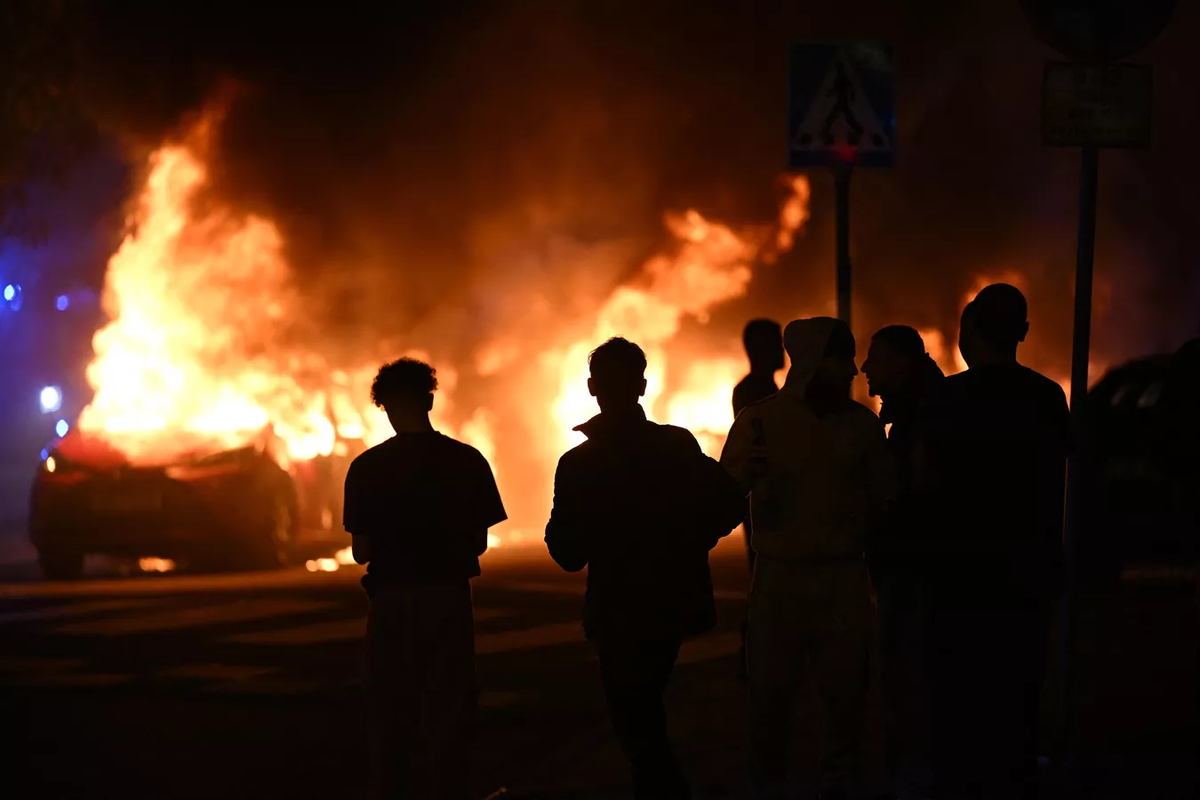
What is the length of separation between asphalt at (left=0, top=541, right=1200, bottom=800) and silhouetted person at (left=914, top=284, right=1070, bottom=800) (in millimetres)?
1312

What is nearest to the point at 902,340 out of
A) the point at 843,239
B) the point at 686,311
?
the point at 843,239

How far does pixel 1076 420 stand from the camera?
342 inches

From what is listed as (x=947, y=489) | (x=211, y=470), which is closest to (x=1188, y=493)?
(x=947, y=489)

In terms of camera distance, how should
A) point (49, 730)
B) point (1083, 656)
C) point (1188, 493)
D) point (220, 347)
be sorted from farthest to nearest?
point (220, 347) → point (1083, 656) → point (49, 730) → point (1188, 493)

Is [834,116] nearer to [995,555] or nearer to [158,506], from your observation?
[995,555]

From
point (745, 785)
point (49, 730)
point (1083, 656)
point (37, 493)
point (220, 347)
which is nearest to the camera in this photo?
point (745, 785)

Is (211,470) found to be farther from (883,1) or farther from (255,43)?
(883,1)

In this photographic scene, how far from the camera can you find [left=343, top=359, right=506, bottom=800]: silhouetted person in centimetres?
770

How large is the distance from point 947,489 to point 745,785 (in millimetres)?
2040

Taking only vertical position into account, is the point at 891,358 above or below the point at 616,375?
above

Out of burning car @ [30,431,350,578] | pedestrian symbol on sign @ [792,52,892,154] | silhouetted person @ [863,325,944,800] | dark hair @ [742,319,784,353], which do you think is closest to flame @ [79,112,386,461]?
burning car @ [30,431,350,578]

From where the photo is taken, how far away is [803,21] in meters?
26.6

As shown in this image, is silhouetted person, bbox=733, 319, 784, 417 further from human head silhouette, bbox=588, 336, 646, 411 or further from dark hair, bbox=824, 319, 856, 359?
human head silhouette, bbox=588, 336, 646, 411

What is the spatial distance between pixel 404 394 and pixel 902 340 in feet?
6.59
